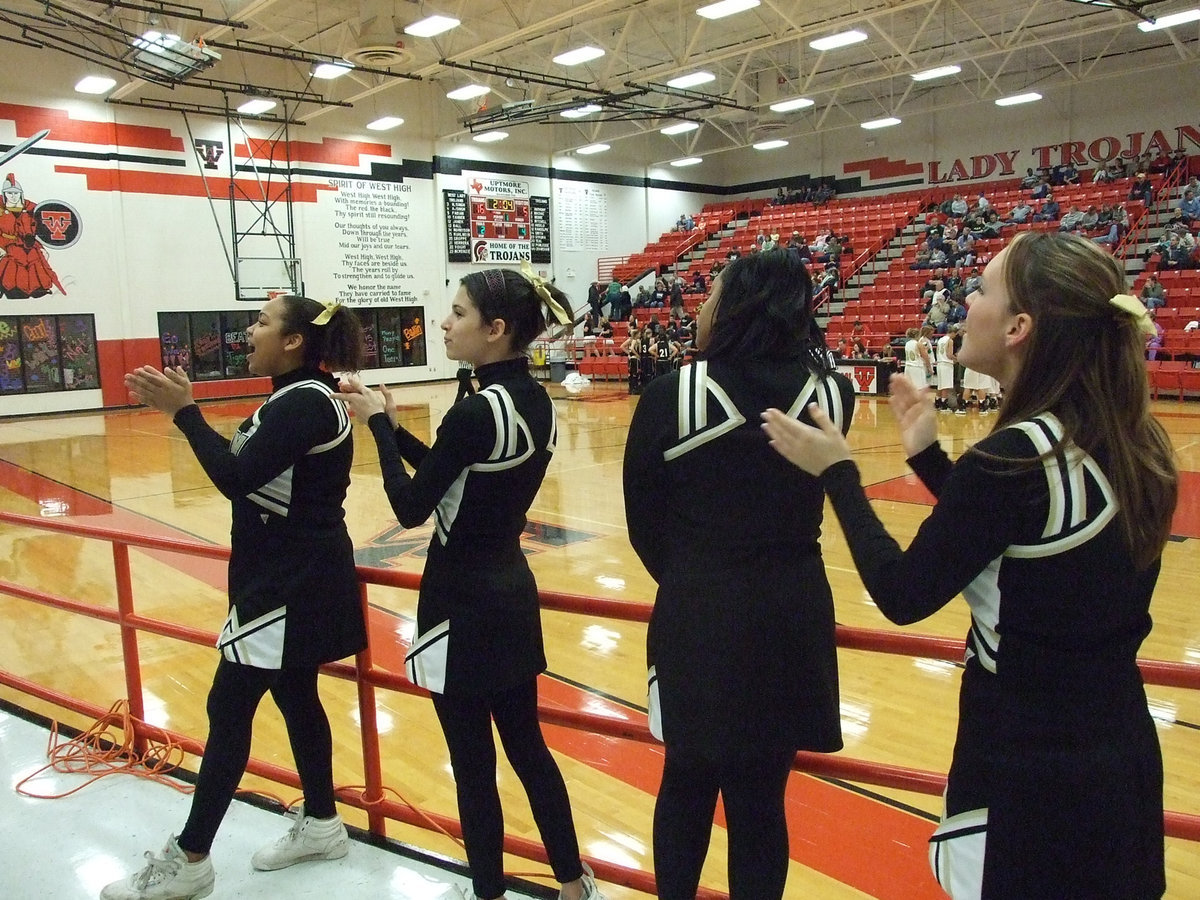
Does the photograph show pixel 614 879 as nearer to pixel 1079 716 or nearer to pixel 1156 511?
pixel 1079 716

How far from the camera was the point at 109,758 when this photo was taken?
3135mm

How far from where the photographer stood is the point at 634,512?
1634mm

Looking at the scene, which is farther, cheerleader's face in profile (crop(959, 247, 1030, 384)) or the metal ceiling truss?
the metal ceiling truss

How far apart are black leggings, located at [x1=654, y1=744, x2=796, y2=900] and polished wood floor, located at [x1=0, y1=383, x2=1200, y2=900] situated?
600mm

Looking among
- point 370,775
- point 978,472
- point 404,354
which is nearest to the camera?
point 978,472

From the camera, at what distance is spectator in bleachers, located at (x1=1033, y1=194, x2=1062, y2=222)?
20.0m

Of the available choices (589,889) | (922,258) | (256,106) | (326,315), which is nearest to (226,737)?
(589,889)

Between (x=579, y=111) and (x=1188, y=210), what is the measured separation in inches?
476

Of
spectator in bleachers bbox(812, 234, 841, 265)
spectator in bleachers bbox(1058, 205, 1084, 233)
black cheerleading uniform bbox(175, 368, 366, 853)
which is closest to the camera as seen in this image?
black cheerleading uniform bbox(175, 368, 366, 853)

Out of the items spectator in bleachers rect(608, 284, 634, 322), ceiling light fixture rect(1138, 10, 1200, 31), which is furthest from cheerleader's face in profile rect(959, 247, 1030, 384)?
spectator in bleachers rect(608, 284, 634, 322)

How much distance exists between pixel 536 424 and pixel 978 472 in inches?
38.6

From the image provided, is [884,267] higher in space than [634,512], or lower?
higher

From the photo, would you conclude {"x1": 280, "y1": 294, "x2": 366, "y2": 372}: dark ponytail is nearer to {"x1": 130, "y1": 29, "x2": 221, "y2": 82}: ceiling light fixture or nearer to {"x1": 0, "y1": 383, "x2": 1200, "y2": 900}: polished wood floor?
{"x1": 0, "y1": 383, "x2": 1200, "y2": 900}: polished wood floor

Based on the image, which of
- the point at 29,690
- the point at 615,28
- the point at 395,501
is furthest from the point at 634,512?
the point at 615,28
